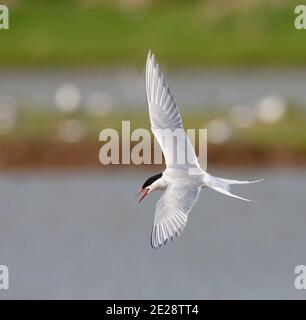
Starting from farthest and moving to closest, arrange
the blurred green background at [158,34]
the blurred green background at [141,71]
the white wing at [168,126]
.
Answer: the blurred green background at [158,34] < the blurred green background at [141,71] < the white wing at [168,126]

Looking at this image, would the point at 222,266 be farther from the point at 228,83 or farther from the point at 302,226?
the point at 228,83

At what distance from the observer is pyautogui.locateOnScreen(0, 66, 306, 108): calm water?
11.9 m

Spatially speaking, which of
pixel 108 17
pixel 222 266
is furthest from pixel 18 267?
pixel 108 17

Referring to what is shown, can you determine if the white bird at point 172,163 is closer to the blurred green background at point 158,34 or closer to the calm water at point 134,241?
the calm water at point 134,241

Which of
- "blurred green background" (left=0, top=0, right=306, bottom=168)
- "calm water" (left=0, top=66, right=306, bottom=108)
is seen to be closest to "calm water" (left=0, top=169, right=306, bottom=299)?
"blurred green background" (left=0, top=0, right=306, bottom=168)

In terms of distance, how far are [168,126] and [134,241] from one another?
2955mm

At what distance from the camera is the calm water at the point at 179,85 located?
39.1 ft

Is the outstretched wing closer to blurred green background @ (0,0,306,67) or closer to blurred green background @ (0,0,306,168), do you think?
blurred green background @ (0,0,306,168)

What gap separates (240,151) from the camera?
1005 centimetres

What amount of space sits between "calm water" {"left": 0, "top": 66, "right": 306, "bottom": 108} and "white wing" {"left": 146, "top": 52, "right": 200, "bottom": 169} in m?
5.87

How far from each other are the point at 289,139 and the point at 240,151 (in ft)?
1.21

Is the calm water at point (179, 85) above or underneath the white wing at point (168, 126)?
above

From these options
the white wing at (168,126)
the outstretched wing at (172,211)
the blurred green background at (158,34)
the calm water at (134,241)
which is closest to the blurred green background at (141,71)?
the blurred green background at (158,34)

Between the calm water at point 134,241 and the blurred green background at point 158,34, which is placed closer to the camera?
the calm water at point 134,241
